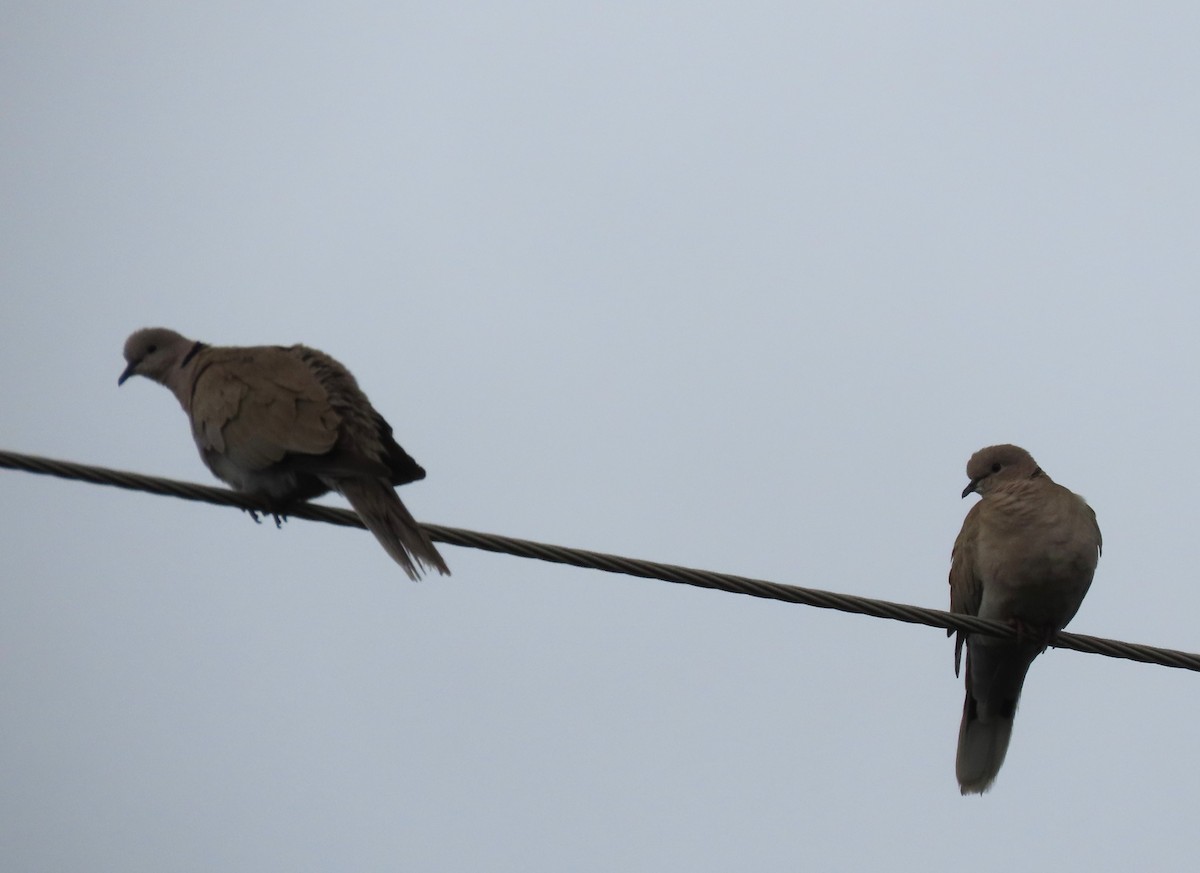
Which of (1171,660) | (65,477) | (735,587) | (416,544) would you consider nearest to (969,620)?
(1171,660)

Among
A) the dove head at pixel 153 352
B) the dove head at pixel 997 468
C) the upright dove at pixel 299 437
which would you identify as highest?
the dove head at pixel 997 468

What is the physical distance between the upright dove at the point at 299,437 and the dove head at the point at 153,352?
0.43 m

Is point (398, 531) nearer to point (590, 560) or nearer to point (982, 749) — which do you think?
point (590, 560)

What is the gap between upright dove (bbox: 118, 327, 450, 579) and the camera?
4.39 metres

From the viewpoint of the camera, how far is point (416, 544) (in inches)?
166

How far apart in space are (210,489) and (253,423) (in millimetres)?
1017

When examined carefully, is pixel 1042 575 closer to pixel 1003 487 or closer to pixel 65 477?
pixel 1003 487

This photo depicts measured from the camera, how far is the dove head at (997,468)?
598 cm

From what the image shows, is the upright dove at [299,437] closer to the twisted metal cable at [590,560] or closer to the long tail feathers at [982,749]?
the twisted metal cable at [590,560]

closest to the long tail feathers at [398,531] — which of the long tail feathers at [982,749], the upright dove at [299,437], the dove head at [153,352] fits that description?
the upright dove at [299,437]

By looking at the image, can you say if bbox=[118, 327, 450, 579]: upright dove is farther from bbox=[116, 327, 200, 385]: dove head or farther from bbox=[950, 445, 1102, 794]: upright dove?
bbox=[950, 445, 1102, 794]: upright dove

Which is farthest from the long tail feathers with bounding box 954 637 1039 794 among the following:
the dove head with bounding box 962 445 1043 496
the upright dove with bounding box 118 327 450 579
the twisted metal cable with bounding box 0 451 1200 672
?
the upright dove with bounding box 118 327 450 579

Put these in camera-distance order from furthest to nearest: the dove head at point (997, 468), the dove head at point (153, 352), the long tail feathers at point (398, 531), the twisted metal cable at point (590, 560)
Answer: the dove head at point (997, 468) → the dove head at point (153, 352) → the long tail feathers at point (398, 531) → the twisted metal cable at point (590, 560)

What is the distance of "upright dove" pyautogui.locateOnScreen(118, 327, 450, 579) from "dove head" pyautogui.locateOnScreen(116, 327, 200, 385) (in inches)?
16.8
